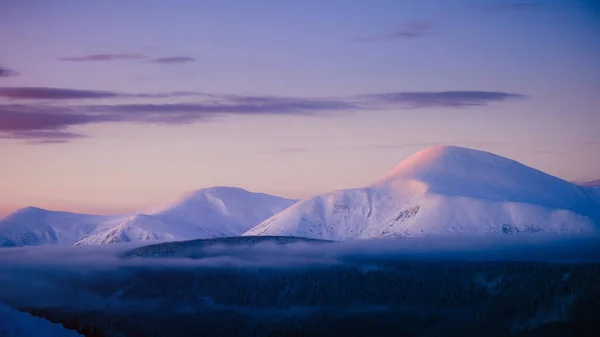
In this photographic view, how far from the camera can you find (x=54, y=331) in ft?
622

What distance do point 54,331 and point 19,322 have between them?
279 inches

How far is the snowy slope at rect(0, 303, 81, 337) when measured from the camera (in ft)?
614

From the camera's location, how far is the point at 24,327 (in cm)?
18975

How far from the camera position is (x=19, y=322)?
192m

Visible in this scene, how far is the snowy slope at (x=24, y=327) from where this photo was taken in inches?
7367
